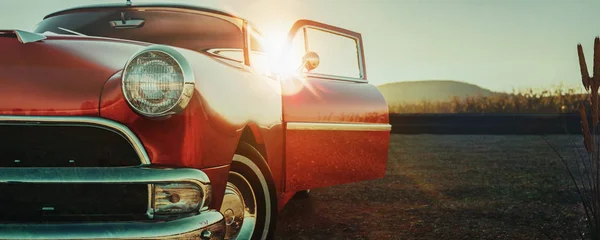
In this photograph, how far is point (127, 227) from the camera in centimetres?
267

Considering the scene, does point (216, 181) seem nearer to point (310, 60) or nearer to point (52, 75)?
point (52, 75)

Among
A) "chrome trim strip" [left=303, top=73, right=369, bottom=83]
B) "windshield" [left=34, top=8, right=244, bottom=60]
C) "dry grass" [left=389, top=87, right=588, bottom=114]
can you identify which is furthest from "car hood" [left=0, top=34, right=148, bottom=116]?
"dry grass" [left=389, top=87, right=588, bottom=114]

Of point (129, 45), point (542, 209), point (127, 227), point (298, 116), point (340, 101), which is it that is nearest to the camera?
point (127, 227)

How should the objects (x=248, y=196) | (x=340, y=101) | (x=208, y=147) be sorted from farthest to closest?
(x=340, y=101) → (x=248, y=196) → (x=208, y=147)

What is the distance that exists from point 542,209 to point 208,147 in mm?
3356

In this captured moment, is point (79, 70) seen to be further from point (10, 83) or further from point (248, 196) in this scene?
point (248, 196)

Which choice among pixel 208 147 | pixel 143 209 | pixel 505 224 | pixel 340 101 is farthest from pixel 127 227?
pixel 505 224

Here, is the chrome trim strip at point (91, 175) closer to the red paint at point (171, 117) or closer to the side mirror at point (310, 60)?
the red paint at point (171, 117)

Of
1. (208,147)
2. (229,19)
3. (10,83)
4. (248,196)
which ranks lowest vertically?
(248,196)

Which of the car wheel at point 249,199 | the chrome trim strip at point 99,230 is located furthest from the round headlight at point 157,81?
the car wheel at point 249,199

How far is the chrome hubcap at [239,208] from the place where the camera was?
3395 millimetres

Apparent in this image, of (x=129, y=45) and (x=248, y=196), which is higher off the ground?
(x=129, y=45)

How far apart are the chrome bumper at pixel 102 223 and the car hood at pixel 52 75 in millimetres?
219

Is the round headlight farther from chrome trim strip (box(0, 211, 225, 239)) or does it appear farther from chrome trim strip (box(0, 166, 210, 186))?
chrome trim strip (box(0, 211, 225, 239))
